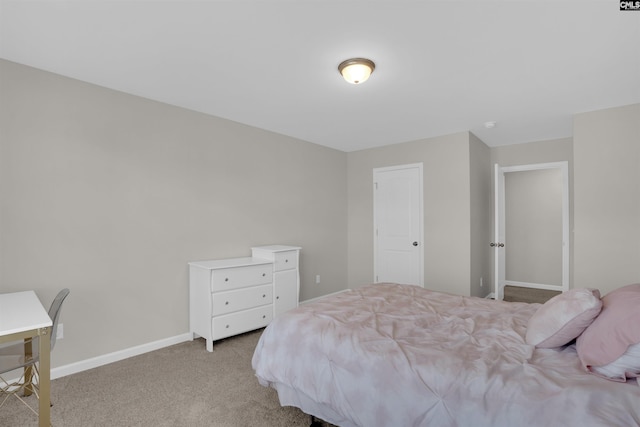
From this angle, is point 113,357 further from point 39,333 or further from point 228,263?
point 39,333

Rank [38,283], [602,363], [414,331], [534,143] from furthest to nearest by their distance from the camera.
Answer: [534,143], [38,283], [414,331], [602,363]

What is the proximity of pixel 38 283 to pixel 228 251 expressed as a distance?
169 cm

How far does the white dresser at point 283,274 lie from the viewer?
146 inches

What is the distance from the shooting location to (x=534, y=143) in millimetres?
4820

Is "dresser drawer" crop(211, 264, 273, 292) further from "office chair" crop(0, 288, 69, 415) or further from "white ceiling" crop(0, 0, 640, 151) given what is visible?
"white ceiling" crop(0, 0, 640, 151)

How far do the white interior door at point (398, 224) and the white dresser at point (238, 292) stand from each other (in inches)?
70.6

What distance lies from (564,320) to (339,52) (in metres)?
2.11

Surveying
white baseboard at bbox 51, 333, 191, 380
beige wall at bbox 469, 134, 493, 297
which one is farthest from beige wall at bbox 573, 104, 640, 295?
white baseboard at bbox 51, 333, 191, 380

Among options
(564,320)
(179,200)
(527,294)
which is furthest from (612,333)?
(527,294)

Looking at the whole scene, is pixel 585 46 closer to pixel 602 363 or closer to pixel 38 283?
pixel 602 363

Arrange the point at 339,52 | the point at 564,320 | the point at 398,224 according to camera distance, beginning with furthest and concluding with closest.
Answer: the point at 398,224 → the point at 339,52 → the point at 564,320

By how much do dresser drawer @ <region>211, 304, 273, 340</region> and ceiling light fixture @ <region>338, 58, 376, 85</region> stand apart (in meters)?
2.52

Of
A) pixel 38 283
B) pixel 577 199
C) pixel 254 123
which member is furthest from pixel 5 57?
pixel 577 199

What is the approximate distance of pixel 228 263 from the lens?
339cm
